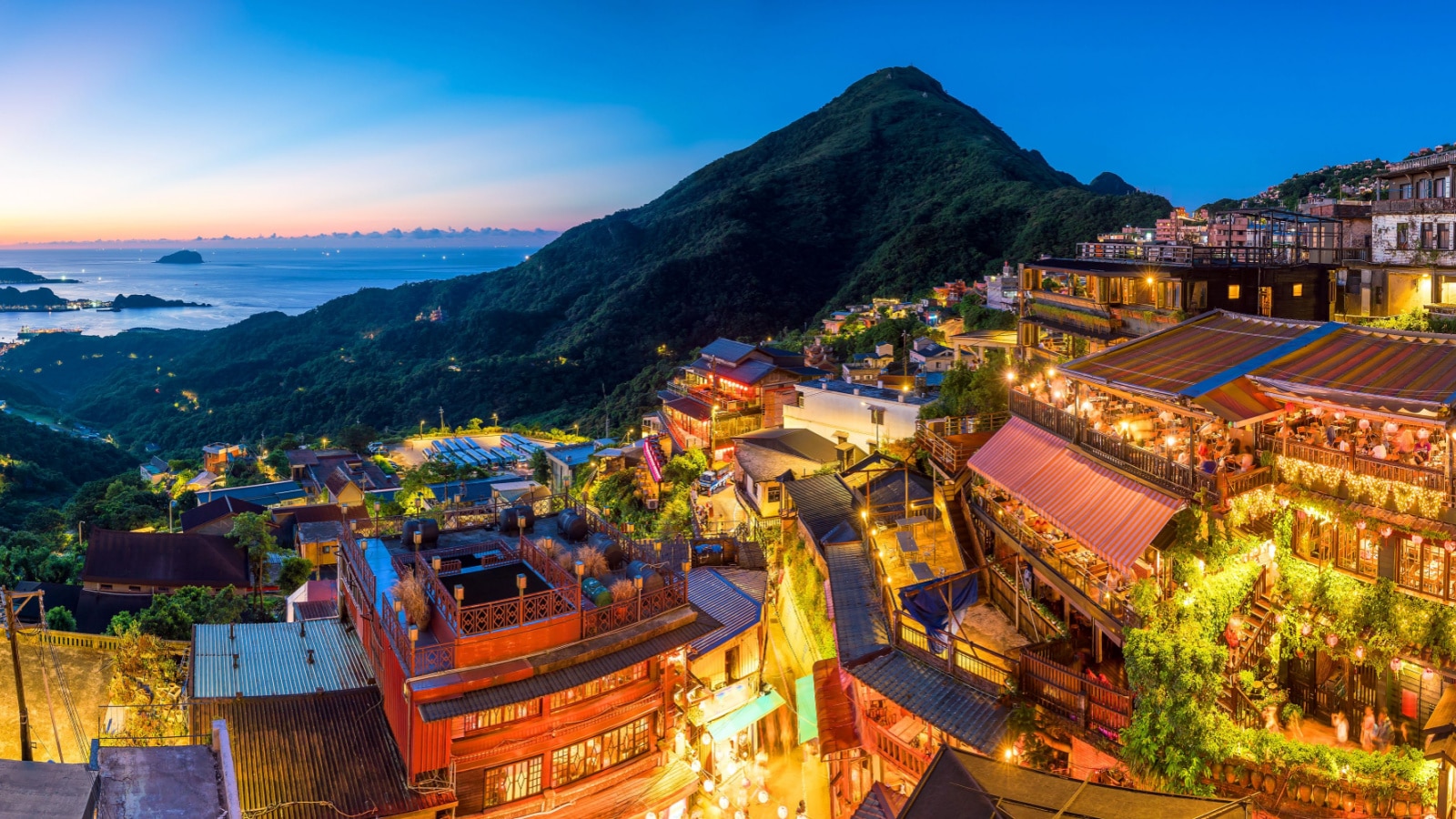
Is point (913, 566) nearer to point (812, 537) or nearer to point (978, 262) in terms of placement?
point (812, 537)

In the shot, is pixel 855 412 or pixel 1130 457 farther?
pixel 855 412

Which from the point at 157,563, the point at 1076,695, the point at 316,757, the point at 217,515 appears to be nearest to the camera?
the point at 1076,695

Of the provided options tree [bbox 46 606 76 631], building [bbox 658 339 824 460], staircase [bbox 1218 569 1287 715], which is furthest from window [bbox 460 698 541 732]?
building [bbox 658 339 824 460]

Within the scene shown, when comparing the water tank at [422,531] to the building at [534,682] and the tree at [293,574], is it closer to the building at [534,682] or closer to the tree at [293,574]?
the building at [534,682]

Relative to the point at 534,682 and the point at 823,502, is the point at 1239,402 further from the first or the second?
the point at 823,502

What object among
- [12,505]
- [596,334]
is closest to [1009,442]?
[12,505]

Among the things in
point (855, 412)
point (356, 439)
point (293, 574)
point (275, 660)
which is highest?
point (855, 412)

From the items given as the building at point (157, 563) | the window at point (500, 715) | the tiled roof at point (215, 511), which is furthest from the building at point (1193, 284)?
the tiled roof at point (215, 511)

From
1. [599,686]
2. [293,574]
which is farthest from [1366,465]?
[293,574]
